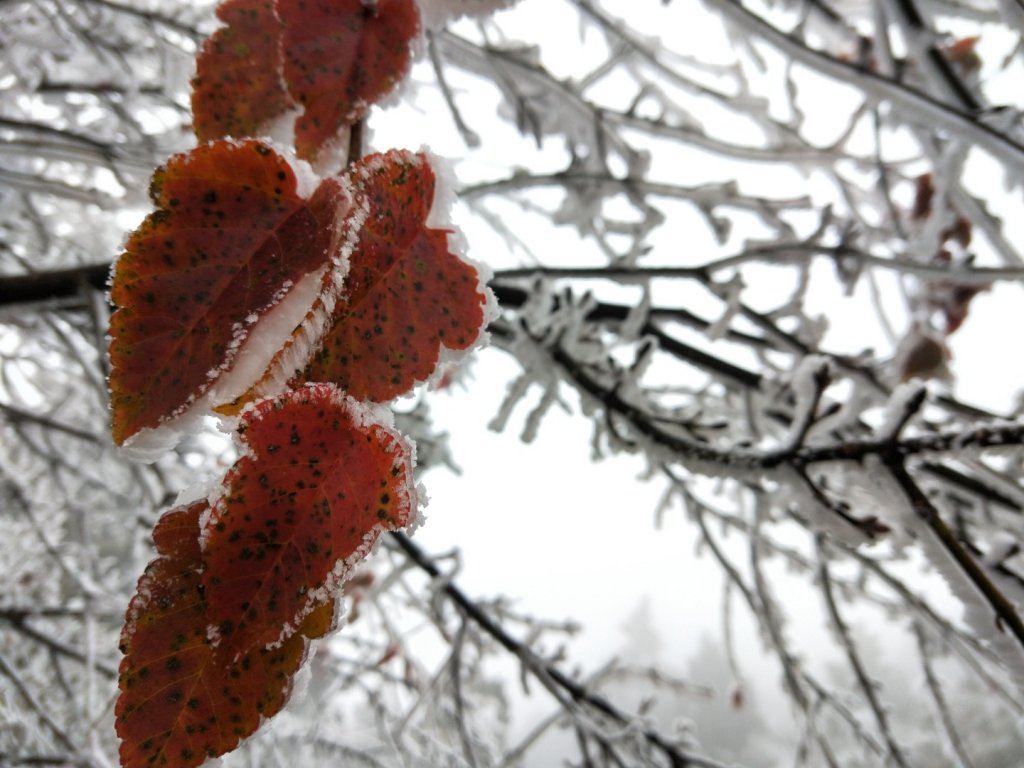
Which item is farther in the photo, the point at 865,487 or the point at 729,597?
the point at 729,597

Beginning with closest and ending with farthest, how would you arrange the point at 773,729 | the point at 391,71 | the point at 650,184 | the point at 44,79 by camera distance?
the point at 391,71, the point at 650,184, the point at 44,79, the point at 773,729

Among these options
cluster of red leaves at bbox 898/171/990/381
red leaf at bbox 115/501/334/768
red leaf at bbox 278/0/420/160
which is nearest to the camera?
red leaf at bbox 115/501/334/768

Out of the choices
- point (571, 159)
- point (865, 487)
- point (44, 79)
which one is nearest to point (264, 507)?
point (865, 487)

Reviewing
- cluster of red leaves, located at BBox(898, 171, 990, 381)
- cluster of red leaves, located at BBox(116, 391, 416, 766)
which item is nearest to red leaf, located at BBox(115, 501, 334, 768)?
cluster of red leaves, located at BBox(116, 391, 416, 766)

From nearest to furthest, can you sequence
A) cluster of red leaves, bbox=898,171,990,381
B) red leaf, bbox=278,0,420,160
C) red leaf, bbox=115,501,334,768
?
red leaf, bbox=115,501,334,768 < red leaf, bbox=278,0,420,160 < cluster of red leaves, bbox=898,171,990,381

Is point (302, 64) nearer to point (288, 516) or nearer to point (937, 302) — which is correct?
point (288, 516)

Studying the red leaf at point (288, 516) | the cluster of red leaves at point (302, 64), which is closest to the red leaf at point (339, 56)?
the cluster of red leaves at point (302, 64)

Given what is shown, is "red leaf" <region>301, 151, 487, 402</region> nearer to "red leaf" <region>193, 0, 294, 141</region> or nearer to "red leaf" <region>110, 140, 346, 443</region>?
"red leaf" <region>110, 140, 346, 443</region>

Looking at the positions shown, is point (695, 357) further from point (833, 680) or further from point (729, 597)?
point (833, 680)
